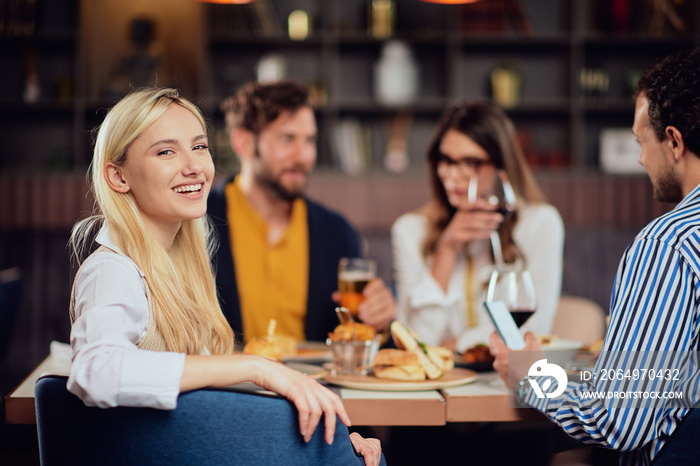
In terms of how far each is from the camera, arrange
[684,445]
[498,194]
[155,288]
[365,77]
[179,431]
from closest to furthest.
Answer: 1. [179,431]
2. [684,445]
3. [155,288]
4. [498,194]
5. [365,77]

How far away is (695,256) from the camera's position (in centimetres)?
121

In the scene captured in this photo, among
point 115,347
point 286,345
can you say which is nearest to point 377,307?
point 286,345

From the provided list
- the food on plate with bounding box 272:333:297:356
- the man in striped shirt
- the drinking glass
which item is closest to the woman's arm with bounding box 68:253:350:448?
the man in striped shirt

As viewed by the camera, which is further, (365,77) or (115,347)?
(365,77)

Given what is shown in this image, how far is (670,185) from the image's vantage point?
1.42 metres

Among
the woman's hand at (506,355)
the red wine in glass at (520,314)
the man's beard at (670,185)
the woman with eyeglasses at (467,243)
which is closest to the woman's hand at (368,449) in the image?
the woman's hand at (506,355)

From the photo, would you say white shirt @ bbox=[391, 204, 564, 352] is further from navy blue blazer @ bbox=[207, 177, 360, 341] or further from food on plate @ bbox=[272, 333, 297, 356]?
food on plate @ bbox=[272, 333, 297, 356]

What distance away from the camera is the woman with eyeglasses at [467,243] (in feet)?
8.13

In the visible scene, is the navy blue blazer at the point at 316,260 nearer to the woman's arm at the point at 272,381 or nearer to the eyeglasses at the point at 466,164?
the eyeglasses at the point at 466,164

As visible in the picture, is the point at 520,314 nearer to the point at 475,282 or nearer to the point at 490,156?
the point at 475,282

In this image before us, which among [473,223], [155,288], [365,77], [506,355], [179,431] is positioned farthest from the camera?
[365,77]

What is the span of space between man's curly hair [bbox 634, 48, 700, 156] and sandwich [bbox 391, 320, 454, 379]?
63 cm

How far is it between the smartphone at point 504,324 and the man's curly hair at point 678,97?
0.45m

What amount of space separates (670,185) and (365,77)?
385cm
